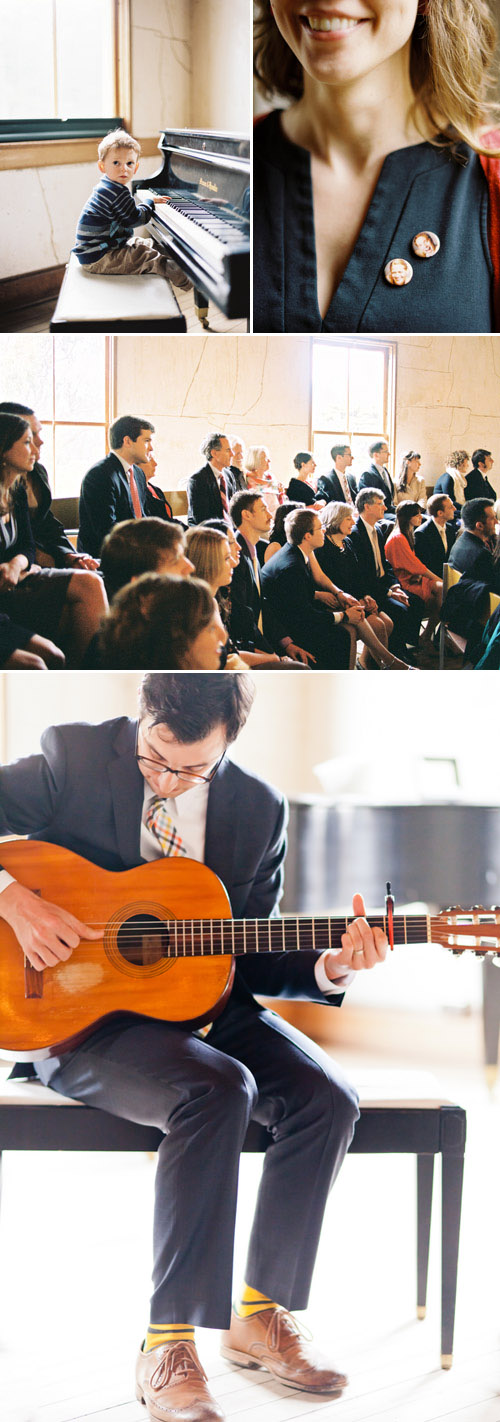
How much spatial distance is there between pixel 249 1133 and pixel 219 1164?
5.1 inches

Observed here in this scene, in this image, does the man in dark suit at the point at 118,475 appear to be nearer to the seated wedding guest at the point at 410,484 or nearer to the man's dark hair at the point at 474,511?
the seated wedding guest at the point at 410,484

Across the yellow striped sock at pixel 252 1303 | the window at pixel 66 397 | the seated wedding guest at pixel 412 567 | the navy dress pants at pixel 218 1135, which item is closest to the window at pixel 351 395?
the seated wedding guest at pixel 412 567

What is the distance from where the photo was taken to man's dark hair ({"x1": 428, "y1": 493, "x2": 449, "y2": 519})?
86.3 inches

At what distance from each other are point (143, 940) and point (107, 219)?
134 cm

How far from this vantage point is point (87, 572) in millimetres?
2164

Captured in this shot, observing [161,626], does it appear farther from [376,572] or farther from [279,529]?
[376,572]

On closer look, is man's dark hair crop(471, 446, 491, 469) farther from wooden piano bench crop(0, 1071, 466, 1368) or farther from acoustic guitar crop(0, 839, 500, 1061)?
wooden piano bench crop(0, 1071, 466, 1368)

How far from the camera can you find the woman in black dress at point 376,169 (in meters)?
2.08

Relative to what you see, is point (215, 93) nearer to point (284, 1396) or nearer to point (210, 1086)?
point (210, 1086)

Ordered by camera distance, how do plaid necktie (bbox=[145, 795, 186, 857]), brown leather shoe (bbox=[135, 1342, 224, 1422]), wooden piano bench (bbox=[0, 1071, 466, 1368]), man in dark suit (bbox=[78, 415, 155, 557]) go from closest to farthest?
brown leather shoe (bbox=[135, 1342, 224, 1422])
wooden piano bench (bbox=[0, 1071, 466, 1368])
man in dark suit (bbox=[78, 415, 155, 557])
plaid necktie (bbox=[145, 795, 186, 857])

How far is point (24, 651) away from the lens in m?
2.19

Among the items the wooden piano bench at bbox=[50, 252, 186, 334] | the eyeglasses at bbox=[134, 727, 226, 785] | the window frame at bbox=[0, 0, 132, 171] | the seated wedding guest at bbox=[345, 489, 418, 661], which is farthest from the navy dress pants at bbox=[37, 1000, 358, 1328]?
the window frame at bbox=[0, 0, 132, 171]

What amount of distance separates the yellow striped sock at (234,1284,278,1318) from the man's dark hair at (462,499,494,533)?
151cm

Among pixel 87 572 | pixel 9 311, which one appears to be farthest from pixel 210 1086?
pixel 9 311
